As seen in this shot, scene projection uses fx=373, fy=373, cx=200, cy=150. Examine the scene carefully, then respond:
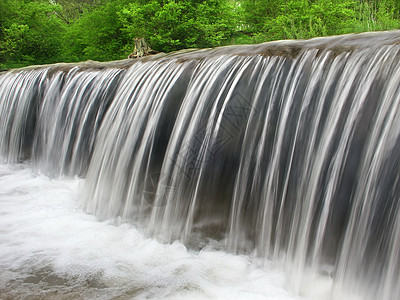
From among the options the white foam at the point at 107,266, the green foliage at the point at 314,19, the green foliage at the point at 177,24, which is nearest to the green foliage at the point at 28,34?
the green foliage at the point at 177,24

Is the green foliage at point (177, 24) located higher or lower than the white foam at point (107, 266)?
higher

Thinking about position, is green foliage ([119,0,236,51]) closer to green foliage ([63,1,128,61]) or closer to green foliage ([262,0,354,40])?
green foliage ([262,0,354,40])

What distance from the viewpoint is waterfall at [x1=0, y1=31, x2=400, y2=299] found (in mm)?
2221

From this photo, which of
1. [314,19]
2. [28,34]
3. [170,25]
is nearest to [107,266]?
[314,19]

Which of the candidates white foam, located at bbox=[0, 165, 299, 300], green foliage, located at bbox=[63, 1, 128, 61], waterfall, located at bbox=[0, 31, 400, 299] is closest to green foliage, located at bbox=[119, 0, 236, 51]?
green foliage, located at bbox=[63, 1, 128, 61]

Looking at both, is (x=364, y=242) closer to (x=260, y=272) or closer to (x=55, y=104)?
(x=260, y=272)

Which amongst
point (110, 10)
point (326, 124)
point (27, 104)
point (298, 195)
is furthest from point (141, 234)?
point (110, 10)

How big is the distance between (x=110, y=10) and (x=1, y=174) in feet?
33.2

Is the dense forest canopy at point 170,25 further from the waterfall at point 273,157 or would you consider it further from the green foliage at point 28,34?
the waterfall at point 273,157

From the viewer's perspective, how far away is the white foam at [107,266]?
90.7 inches

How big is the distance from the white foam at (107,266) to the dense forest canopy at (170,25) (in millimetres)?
6152

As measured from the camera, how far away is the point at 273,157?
2.82 m

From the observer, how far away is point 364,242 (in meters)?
2.16

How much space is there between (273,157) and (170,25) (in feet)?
31.6
